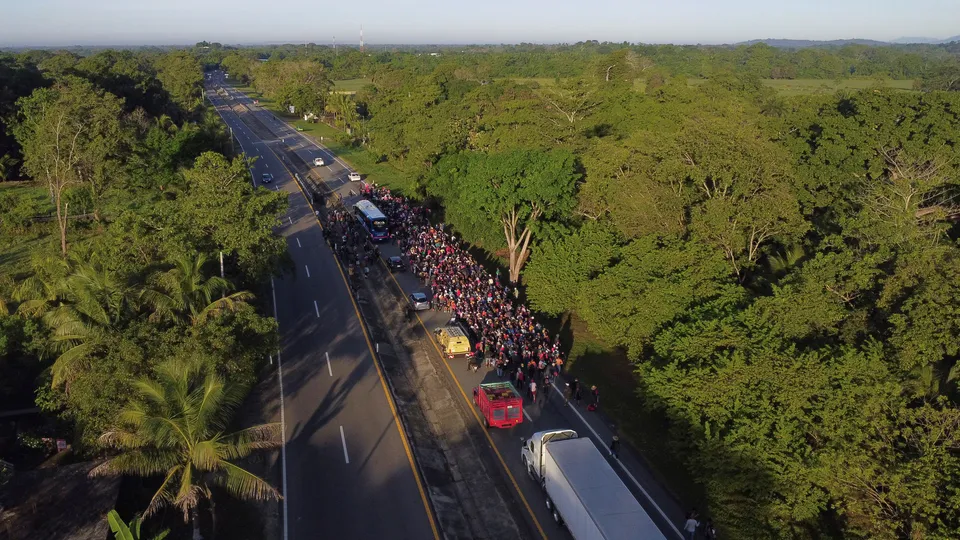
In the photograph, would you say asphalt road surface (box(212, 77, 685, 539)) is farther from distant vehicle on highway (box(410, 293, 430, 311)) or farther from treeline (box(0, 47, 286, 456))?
treeline (box(0, 47, 286, 456))

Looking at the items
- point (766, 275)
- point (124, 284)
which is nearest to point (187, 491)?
point (124, 284)

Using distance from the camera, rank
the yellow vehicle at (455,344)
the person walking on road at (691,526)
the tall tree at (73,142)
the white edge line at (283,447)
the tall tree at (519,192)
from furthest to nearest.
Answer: the tall tree at (73,142) → the tall tree at (519,192) → the yellow vehicle at (455,344) → the white edge line at (283,447) → the person walking on road at (691,526)

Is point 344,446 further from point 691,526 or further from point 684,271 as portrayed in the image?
point 684,271

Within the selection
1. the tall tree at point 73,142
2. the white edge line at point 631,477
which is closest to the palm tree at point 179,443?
the white edge line at point 631,477

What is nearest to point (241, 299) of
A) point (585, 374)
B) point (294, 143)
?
point (585, 374)

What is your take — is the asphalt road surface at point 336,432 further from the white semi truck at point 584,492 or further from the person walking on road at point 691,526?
the person walking on road at point 691,526

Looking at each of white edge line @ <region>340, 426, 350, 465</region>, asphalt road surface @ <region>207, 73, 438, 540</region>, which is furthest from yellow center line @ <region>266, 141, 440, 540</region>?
white edge line @ <region>340, 426, 350, 465</region>

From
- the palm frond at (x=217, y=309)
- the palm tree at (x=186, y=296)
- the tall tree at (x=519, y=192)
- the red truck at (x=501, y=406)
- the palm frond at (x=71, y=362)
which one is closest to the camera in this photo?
the palm frond at (x=71, y=362)
